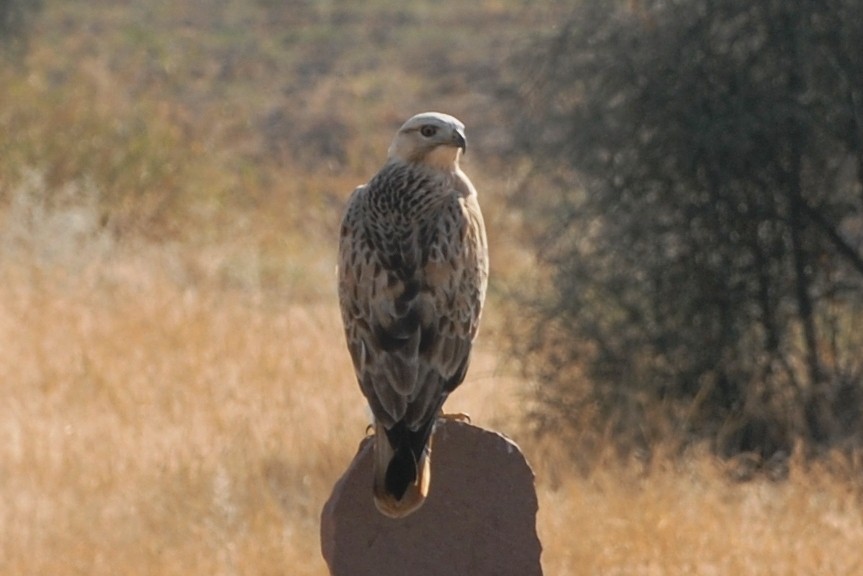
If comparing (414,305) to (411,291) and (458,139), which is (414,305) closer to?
(411,291)

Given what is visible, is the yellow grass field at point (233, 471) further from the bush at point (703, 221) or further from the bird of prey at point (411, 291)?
the bird of prey at point (411, 291)

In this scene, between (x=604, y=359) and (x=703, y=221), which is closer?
(x=703, y=221)

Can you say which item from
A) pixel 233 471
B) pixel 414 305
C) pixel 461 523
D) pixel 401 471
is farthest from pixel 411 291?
pixel 233 471

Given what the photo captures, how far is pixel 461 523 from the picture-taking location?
207 inches

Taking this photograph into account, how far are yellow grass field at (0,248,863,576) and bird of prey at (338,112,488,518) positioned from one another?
2.27 meters

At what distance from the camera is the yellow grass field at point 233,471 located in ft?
24.1

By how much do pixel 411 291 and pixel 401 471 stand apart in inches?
25.5

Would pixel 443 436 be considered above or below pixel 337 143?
below

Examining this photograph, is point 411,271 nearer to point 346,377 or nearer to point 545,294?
point 545,294

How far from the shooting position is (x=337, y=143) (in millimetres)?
26922

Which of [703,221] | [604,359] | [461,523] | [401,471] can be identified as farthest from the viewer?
[604,359]

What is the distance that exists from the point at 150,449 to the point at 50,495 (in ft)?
3.01

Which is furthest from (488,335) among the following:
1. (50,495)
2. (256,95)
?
(256,95)

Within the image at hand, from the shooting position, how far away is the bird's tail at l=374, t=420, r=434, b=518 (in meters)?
4.75
